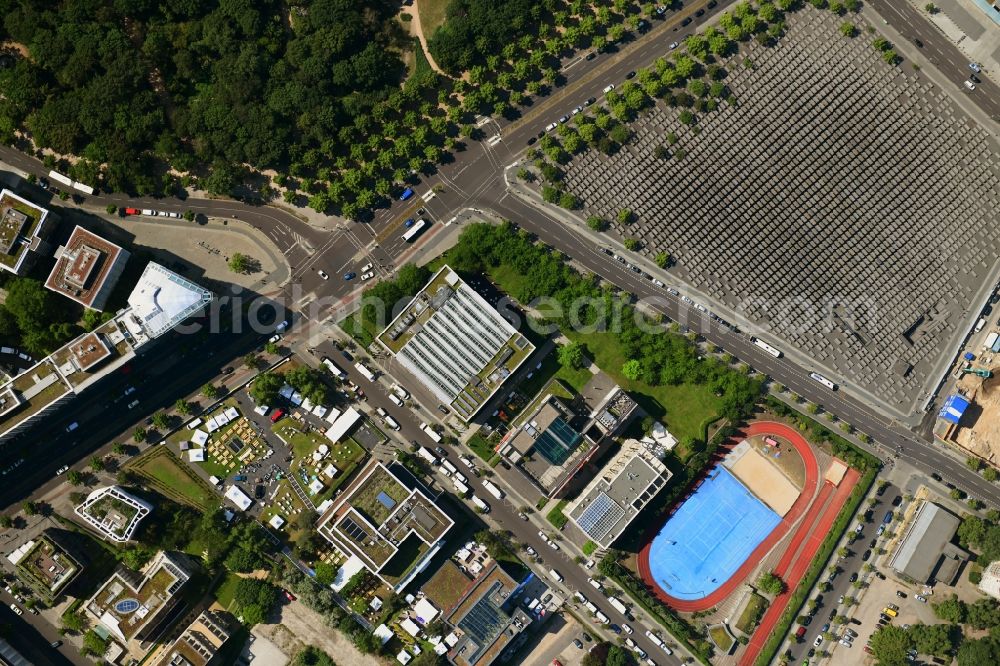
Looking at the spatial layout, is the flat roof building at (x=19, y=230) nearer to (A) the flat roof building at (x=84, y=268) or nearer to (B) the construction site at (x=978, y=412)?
(A) the flat roof building at (x=84, y=268)

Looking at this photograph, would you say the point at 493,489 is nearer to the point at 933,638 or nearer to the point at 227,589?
the point at 227,589

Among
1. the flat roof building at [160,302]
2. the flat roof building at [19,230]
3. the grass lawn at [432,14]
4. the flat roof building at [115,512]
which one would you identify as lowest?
the flat roof building at [115,512]

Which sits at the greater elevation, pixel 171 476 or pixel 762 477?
pixel 762 477

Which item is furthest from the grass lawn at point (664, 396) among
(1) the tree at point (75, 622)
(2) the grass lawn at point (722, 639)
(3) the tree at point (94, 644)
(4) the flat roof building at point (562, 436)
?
(1) the tree at point (75, 622)

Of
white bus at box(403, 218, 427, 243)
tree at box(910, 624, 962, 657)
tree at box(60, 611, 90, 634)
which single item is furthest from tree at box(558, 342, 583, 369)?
tree at box(60, 611, 90, 634)

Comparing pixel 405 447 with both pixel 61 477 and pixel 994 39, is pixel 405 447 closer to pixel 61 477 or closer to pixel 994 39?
pixel 61 477

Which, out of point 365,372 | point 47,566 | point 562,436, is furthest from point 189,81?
point 562,436
